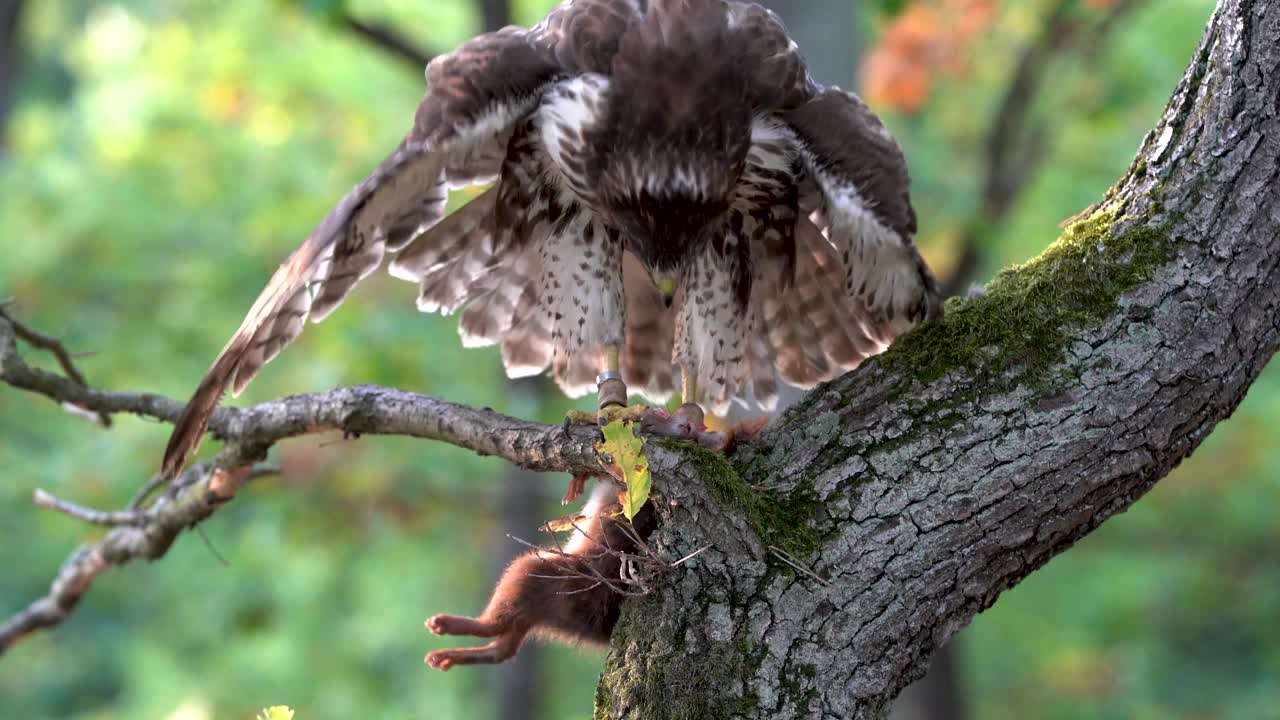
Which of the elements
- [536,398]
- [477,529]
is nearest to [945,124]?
[536,398]

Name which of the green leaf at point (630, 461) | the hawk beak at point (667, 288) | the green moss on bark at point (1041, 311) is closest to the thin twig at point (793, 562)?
the green leaf at point (630, 461)

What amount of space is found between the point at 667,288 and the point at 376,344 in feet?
13.6

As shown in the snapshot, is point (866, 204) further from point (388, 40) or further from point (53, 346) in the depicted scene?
point (388, 40)

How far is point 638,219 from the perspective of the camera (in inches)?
141

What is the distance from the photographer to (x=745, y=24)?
360cm

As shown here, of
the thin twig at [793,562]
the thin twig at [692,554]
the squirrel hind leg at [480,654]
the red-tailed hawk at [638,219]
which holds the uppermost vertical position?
the red-tailed hawk at [638,219]

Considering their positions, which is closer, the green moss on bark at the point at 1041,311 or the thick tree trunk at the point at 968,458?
the thick tree trunk at the point at 968,458

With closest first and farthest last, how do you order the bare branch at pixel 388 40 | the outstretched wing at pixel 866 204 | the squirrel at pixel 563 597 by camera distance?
the squirrel at pixel 563 597, the outstretched wing at pixel 866 204, the bare branch at pixel 388 40

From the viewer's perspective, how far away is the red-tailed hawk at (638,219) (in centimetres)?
326

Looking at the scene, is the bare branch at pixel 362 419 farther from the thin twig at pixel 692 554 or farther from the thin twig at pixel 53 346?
the thin twig at pixel 692 554

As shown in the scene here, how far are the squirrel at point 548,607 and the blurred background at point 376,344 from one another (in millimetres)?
3852

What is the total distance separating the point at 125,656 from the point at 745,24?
34.0 ft

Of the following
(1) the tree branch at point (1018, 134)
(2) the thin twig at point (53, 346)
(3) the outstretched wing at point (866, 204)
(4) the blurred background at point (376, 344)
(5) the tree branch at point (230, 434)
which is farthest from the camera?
(1) the tree branch at point (1018, 134)

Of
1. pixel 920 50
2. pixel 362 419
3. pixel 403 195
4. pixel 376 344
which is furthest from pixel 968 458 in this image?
pixel 920 50
